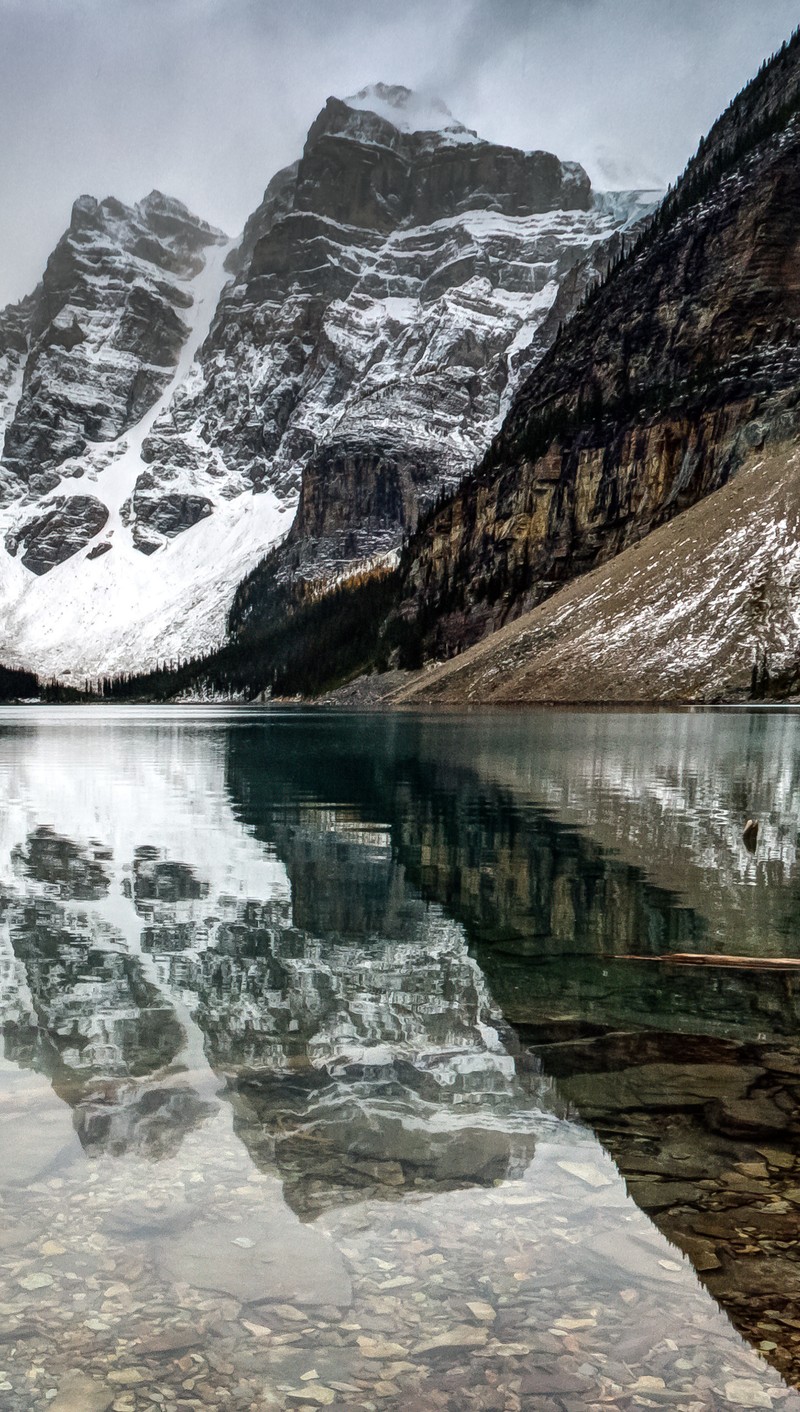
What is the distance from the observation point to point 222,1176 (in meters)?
5.87

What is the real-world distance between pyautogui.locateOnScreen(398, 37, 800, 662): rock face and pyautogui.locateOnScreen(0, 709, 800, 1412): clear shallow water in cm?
11513

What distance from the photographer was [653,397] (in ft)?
452

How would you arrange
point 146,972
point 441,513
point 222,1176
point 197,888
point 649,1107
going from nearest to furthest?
1. point 222,1176
2. point 649,1107
3. point 146,972
4. point 197,888
5. point 441,513

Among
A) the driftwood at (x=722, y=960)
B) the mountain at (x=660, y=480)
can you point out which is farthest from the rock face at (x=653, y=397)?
the driftwood at (x=722, y=960)

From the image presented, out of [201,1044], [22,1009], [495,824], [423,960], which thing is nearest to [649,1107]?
[201,1044]

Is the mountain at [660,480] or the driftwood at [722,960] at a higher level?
Answer: the mountain at [660,480]

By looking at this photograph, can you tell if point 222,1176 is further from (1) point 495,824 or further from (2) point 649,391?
(2) point 649,391

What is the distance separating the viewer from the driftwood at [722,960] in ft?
34.7

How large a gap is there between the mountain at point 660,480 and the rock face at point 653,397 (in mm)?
314

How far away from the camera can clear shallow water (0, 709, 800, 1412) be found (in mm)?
4285

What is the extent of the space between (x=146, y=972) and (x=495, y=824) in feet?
38.7

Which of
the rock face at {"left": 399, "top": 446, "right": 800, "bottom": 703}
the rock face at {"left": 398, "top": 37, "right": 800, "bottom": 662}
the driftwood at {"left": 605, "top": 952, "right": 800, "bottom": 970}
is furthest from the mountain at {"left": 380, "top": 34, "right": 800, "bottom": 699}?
the driftwood at {"left": 605, "top": 952, "right": 800, "bottom": 970}

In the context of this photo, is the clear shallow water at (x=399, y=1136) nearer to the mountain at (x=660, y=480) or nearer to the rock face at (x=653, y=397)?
the mountain at (x=660, y=480)

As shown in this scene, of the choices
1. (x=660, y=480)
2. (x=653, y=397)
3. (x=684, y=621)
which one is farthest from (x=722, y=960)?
(x=653, y=397)
